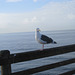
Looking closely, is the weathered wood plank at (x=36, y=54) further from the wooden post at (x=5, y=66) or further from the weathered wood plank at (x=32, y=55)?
the wooden post at (x=5, y=66)

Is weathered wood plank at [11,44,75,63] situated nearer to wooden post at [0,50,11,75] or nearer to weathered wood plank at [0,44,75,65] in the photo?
weathered wood plank at [0,44,75,65]

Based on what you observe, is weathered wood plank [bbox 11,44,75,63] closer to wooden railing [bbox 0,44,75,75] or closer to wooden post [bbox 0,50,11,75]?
wooden railing [bbox 0,44,75,75]

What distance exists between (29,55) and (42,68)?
0.51 m

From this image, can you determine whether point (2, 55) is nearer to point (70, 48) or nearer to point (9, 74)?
point (9, 74)

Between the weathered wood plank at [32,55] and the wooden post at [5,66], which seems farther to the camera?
the weathered wood plank at [32,55]

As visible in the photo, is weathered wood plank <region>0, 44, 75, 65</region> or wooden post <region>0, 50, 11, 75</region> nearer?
wooden post <region>0, 50, 11, 75</region>

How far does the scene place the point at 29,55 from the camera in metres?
3.90

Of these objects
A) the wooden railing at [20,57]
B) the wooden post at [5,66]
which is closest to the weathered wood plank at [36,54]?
the wooden railing at [20,57]

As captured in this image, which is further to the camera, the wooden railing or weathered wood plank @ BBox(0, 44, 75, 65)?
weathered wood plank @ BBox(0, 44, 75, 65)

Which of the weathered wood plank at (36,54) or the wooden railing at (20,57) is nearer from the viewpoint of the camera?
the wooden railing at (20,57)

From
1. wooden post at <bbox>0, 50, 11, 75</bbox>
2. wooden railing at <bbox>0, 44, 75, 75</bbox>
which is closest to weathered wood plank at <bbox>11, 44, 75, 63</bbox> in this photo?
wooden railing at <bbox>0, 44, 75, 75</bbox>

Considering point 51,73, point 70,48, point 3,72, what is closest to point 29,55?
point 3,72

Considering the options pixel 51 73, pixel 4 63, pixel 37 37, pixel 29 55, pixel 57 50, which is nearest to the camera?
pixel 4 63

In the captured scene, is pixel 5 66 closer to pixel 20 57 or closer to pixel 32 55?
pixel 20 57
